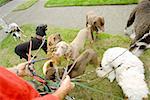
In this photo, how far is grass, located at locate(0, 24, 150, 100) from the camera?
12.8ft

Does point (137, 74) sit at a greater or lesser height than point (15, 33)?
lesser

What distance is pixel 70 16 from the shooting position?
21.0ft

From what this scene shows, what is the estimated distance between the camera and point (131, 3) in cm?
619

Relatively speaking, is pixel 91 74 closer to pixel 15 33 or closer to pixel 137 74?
pixel 137 74

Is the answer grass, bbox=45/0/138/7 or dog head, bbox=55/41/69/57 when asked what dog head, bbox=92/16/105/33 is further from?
grass, bbox=45/0/138/7

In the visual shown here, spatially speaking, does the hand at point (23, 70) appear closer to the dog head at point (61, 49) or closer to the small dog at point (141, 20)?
the dog head at point (61, 49)

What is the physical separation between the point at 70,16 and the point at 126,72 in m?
3.04

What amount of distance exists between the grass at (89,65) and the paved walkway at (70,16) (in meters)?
0.30

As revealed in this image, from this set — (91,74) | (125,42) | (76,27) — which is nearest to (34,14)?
(76,27)

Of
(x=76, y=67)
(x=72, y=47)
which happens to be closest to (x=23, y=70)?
(x=76, y=67)

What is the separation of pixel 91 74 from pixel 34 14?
331cm

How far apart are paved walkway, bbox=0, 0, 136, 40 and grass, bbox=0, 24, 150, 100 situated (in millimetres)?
300

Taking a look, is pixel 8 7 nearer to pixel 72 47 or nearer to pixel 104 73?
pixel 72 47

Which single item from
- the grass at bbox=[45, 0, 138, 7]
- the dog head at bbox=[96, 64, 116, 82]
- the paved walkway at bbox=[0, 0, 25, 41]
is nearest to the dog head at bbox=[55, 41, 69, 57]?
the dog head at bbox=[96, 64, 116, 82]
